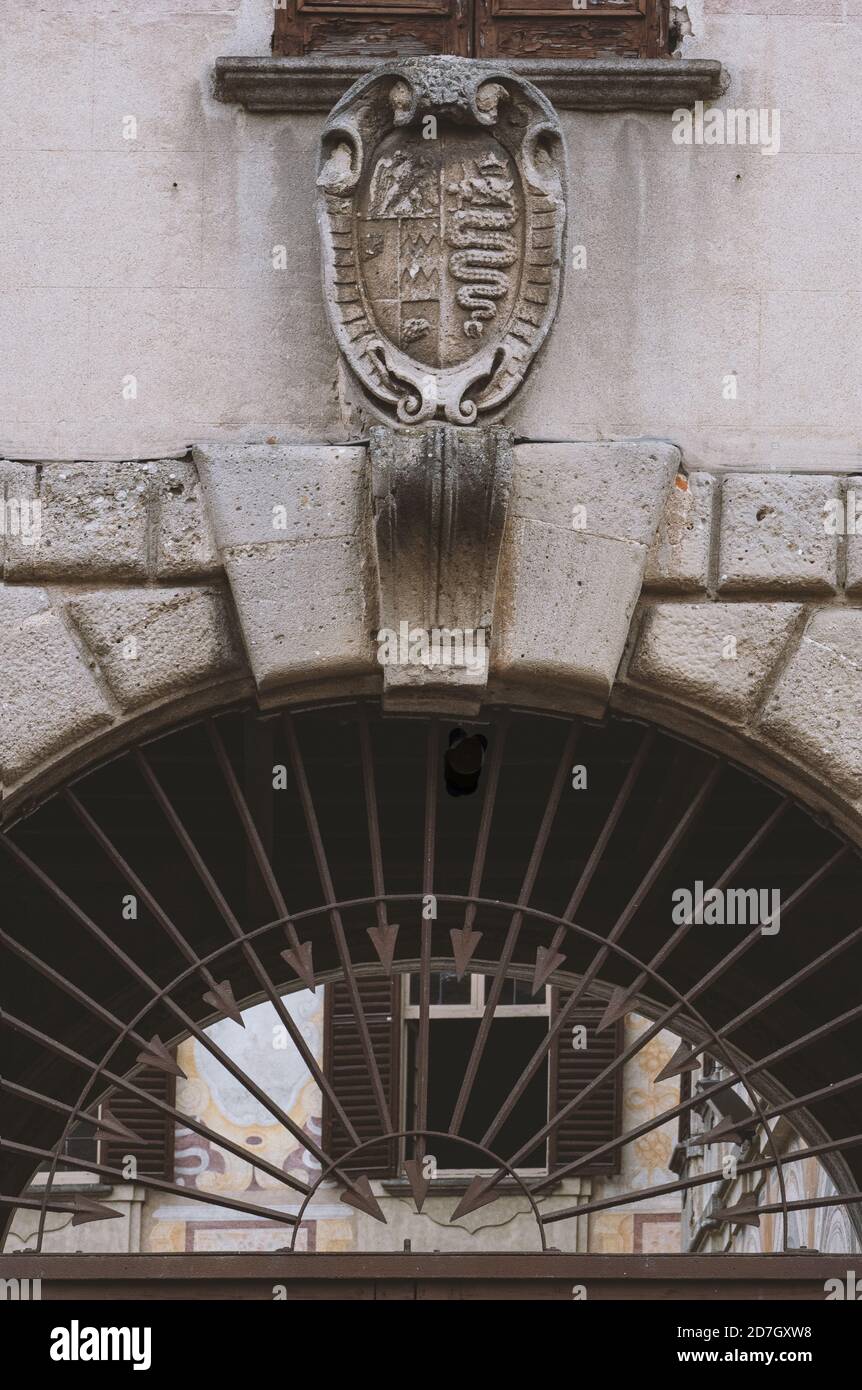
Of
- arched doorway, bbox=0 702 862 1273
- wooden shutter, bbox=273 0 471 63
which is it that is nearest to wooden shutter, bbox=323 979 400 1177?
arched doorway, bbox=0 702 862 1273

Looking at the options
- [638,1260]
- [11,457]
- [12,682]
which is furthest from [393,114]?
[638,1260]

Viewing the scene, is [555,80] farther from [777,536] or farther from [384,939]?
[384,939]

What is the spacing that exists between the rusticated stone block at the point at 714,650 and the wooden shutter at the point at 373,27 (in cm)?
130

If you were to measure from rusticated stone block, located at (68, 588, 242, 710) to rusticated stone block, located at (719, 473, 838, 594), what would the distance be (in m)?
1.01

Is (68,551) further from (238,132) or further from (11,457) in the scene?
(238,132)

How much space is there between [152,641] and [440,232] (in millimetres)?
992

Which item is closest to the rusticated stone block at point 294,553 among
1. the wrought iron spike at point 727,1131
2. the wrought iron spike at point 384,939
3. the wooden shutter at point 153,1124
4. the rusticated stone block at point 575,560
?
the rusticated stone block at point 575,560

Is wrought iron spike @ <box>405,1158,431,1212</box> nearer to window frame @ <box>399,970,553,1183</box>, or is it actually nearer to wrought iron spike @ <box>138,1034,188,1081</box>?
wrought iron spike @ <box>138,1034,188,1081</box>

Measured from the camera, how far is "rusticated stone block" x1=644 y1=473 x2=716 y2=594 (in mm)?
4738

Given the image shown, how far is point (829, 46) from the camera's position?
4.98 metres

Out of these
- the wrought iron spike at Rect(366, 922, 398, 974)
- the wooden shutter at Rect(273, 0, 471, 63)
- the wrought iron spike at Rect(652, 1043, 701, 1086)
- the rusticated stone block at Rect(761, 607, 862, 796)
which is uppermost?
the wooden shutter at Rect(273, 0, 471, 63)

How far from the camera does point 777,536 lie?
15.6ft

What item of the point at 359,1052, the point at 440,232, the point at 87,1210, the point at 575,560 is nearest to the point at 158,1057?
the point at 87,1210

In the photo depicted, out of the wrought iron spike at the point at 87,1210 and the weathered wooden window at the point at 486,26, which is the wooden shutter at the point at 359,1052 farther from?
the weathered wooden window at the point at 486,26
